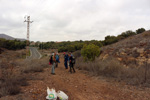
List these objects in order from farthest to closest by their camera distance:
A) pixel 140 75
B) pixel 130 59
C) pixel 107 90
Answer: pixel 130 59 → pixel 140 75 → pixel 107 90

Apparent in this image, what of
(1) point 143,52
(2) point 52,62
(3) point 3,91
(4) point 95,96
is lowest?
(4) point 95,96

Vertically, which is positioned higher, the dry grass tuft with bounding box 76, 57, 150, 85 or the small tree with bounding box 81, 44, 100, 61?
the small tree with bounding box 81, 44, 100, 61

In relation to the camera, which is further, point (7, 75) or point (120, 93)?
point (7, 75)

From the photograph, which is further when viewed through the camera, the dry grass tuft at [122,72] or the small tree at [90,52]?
the small tree at [90,52]

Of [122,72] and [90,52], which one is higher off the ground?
[90,52]

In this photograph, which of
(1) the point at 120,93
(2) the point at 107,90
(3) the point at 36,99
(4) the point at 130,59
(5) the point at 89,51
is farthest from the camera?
(5) the point at 89,51

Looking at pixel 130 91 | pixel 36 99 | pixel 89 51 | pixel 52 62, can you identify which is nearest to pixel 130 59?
pixel 89 51

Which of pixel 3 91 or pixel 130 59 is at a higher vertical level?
pixel 130 59

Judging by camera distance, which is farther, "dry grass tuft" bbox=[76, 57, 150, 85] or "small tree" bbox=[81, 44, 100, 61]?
"small tree" bbox=[81, 44, 100, 61]

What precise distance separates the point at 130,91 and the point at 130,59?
6910 millimetres

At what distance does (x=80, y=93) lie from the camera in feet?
16.0

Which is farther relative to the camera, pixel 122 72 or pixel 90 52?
pixel 90 52

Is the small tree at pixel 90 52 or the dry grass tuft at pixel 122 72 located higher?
the small tree at pixel 90 52

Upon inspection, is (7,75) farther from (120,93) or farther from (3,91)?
(120,93)
